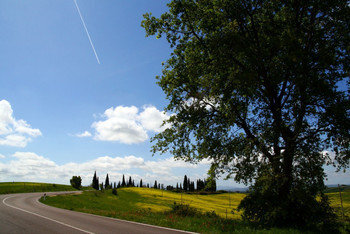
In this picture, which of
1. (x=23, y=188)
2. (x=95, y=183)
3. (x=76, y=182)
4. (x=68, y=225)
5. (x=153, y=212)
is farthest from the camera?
(x=95, y=183)

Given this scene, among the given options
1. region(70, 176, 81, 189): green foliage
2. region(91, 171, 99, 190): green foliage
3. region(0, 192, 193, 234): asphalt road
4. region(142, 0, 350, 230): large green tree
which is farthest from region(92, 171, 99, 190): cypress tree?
region(142, 0, 350, 230): large green tree

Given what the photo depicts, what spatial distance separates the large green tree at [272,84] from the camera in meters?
10.9

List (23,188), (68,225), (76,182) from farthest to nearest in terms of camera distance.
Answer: (76,182)
(23,188)
(68,225)

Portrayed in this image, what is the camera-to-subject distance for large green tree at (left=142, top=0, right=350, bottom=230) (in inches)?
431

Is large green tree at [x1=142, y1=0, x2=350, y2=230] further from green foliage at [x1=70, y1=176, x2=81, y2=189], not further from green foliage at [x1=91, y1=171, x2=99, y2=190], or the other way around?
green foliage at [x1=91, y1=171, x2=99, y2=190]

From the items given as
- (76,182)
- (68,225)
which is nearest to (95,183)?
(76,182)

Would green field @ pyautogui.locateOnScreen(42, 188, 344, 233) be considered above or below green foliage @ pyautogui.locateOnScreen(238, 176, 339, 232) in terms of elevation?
below

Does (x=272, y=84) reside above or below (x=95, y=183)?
above

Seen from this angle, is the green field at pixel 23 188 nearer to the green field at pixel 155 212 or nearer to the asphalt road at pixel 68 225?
the green field at pixel 155 212

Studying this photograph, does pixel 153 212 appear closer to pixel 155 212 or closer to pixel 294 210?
pixel 155 212

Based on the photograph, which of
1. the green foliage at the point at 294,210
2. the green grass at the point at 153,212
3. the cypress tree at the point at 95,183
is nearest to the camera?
the green foliage at the point at 294,210

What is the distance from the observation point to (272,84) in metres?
12.8

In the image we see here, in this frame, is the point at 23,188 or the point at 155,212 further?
the point at 23,188

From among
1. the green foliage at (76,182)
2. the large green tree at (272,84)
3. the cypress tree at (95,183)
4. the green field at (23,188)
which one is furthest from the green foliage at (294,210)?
the cypress tree at (95,183)
